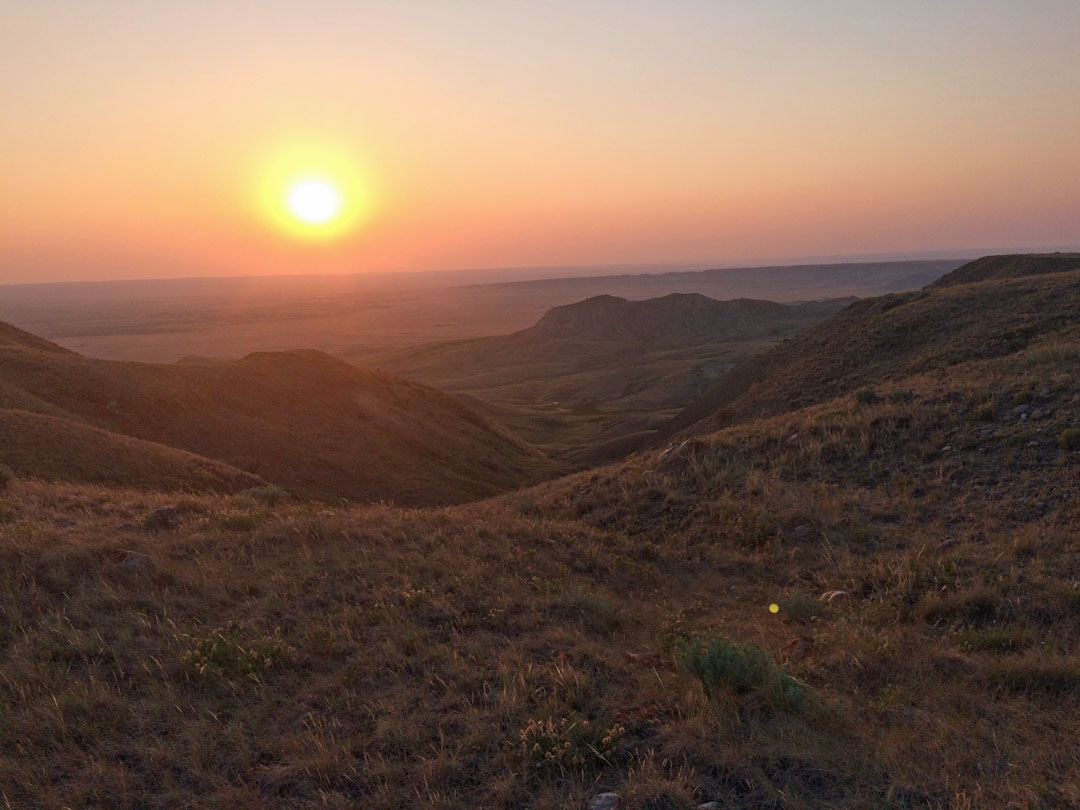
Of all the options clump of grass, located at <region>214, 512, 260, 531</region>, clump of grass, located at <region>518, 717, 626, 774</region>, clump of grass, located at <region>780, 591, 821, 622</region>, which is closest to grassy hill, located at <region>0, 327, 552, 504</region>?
clump of grass, located at <region>214, 512, 260, 531</region>

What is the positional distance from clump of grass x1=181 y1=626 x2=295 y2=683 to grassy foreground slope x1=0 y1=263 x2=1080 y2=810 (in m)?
0.03

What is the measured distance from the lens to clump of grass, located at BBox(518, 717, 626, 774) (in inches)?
150

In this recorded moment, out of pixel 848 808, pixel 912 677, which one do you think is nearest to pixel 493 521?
pixel 912 677

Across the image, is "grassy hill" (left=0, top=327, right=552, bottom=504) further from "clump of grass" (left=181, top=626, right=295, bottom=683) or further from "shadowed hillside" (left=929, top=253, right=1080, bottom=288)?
"shadowed hillside" (left=929, top=253, right=1080, bottom=288)

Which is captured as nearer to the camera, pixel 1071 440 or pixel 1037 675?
pixel 1037 675

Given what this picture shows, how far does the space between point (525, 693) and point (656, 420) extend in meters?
36.1

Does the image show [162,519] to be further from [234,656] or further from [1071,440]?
[1071,440]

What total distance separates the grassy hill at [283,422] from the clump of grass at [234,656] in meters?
12.1

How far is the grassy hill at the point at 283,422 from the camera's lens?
21688 millimetres

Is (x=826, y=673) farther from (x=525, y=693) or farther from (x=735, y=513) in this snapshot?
(x=735, y=513)

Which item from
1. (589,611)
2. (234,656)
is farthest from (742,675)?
(234,656)

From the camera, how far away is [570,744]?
391cm

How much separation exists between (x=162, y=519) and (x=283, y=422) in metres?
18.9

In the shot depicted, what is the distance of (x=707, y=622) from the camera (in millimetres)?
6512
